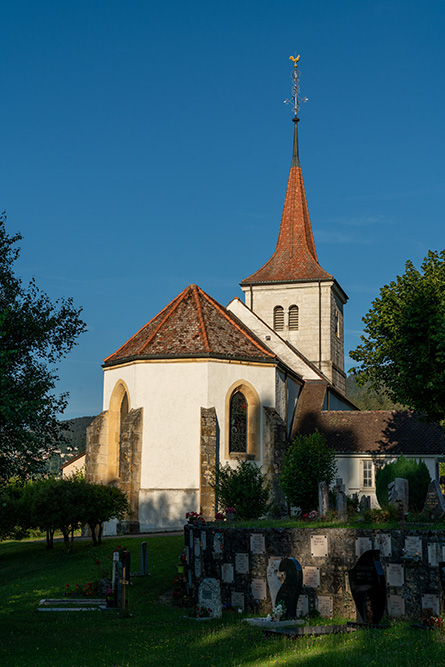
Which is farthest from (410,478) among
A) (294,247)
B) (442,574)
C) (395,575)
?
(294,247)

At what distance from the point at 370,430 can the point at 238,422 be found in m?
7.61

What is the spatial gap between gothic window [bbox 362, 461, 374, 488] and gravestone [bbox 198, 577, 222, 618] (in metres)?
20.6

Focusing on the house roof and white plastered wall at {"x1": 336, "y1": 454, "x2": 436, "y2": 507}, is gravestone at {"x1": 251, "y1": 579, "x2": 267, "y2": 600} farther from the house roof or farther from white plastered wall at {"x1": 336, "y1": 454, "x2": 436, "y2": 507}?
white plastered wall at {"x1": 336, "y1": 454, "x2": 436, "y2": 507}

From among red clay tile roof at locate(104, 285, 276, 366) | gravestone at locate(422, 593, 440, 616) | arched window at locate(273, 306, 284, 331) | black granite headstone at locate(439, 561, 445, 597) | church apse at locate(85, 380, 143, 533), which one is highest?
arched window at locate(273, 306, 284, 331)

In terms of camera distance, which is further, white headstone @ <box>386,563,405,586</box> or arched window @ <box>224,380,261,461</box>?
arched window @ <box>224,380,261,461</box>

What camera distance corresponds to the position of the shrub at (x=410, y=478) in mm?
28953

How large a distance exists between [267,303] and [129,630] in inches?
1451

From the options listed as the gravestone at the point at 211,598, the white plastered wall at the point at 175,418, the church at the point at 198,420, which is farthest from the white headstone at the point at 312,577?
the white plastered wall at the point at 175,418

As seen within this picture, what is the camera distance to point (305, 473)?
92.7 ft

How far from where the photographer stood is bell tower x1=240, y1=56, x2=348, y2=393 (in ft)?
158

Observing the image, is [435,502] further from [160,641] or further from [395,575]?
[160,641]

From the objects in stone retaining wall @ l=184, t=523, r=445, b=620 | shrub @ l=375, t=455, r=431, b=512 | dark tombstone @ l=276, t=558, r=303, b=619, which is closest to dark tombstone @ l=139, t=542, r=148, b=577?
stone retaining wall @ l=184, t=523, r=445, b=620

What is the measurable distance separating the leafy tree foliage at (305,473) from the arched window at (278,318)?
2044cm

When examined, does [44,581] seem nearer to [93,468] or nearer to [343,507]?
[343,507]
